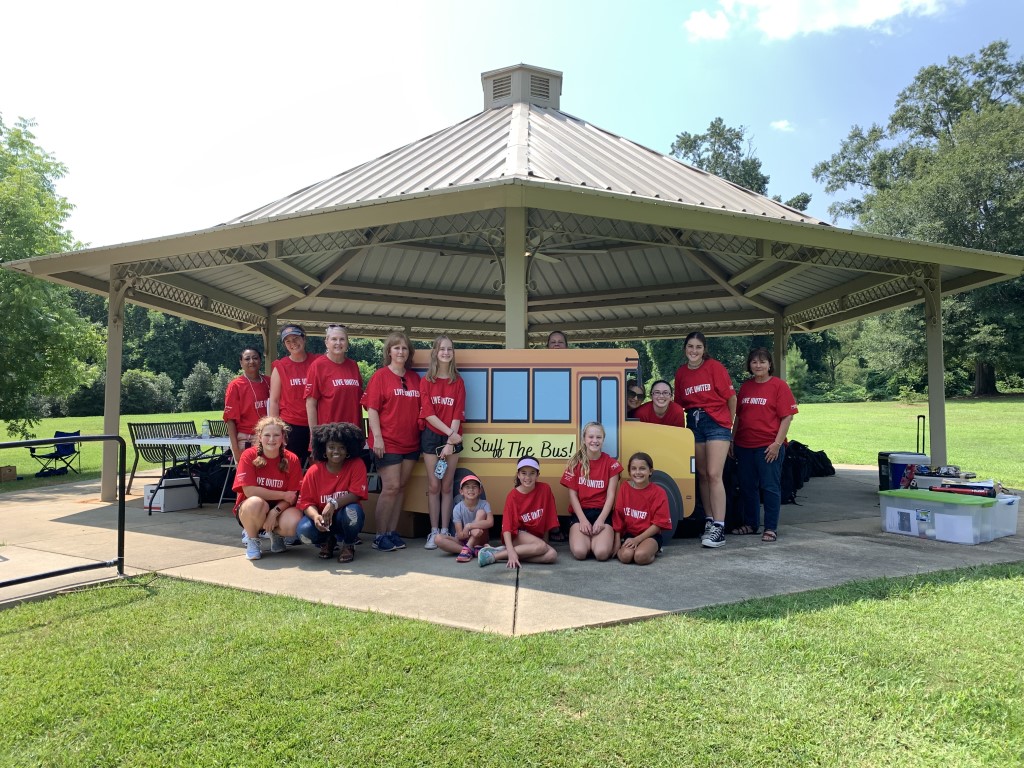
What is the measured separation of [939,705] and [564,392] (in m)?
4.81

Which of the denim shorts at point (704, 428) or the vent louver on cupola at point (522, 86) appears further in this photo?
the vent louver on cupola at point (522, 86)

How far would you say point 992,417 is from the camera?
103 ft

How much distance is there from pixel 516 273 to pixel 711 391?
2849 millimetres

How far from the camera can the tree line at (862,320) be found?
17.6 metres

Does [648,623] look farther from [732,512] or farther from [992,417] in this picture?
[992,417]

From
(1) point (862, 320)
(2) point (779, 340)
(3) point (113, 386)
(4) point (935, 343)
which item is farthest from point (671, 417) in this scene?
(1) point (862, 320)

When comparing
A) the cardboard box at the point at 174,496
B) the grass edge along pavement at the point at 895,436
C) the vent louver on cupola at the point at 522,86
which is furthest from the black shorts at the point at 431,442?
the grass edge along pavement at the point at 895,436

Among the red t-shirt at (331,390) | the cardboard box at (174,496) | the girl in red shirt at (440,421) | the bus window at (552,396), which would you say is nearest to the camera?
the girl in red shirt at (440,421)

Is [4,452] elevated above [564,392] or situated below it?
below

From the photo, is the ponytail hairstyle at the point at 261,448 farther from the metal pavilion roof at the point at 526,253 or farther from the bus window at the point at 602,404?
the bus window at the point at 602,404

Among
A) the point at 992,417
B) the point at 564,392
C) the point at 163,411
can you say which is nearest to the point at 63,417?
the point at 163,411

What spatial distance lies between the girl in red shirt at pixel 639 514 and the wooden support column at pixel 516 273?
247 centimetres

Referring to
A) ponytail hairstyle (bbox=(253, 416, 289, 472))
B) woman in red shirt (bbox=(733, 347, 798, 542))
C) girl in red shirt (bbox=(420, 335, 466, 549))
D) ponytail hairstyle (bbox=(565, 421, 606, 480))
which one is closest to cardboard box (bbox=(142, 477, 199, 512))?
ponytail hairstyle (bbox=(253, 416, 289, 472))

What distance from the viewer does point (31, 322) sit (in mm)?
16766
